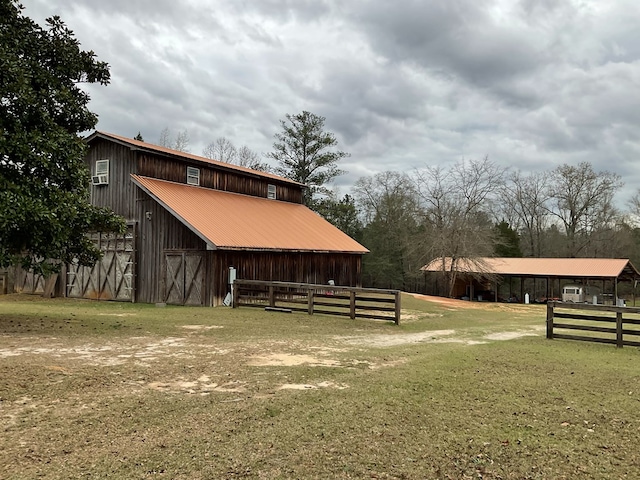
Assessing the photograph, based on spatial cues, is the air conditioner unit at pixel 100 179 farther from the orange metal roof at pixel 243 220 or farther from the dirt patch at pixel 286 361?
the dirt patch at pixel 286 361

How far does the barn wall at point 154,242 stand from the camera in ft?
68.6

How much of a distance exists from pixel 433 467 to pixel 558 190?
183 feet

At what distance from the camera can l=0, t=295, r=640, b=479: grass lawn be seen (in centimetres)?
443

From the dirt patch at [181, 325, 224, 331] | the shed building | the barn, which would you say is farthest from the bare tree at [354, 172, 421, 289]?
the dirt patch at [181, 325, 224, 331]

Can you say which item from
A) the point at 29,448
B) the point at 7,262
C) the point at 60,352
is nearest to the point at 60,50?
the point at 7,262

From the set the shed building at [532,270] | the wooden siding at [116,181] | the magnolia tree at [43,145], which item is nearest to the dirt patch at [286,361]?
the magnolia tree at [43,145]

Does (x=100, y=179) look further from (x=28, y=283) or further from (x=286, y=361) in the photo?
(x=286, y=361)

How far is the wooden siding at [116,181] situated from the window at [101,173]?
0.57ft

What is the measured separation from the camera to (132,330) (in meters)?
12.4

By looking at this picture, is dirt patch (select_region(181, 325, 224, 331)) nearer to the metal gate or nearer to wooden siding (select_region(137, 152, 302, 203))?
the metal gate

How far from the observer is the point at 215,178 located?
27.1m

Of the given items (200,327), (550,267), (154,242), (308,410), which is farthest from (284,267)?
(550,267)

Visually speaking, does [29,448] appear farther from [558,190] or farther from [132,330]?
[558,190]

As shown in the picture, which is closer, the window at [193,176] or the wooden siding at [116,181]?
the wooden siding at [116,181]
